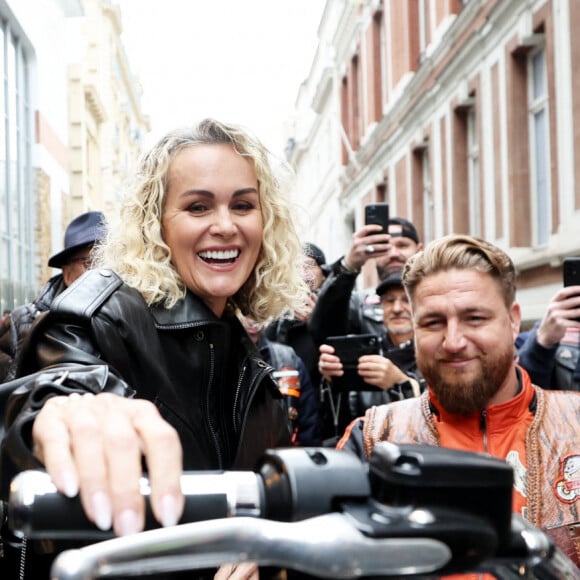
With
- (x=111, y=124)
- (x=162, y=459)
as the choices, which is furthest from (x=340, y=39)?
(x=162, y=459)

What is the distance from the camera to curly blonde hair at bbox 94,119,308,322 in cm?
202

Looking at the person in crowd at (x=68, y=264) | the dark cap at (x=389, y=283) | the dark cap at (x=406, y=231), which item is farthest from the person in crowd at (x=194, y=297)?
the dark cap at (x=406, y=231)

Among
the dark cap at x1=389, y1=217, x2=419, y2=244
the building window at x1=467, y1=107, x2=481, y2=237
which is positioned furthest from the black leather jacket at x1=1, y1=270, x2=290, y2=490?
the building window at x1=467, y1=107, x2=481, y2=237

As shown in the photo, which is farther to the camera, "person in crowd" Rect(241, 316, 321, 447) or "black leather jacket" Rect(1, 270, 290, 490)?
"person in crowd" Rect(241, 316, 321, 447)

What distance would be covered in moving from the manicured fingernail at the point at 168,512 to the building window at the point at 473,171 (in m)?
13.8

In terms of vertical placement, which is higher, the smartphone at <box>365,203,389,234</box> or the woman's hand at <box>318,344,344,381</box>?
the smartphone at <box>365,203,389,234</box>

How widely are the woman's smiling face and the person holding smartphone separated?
1.89m

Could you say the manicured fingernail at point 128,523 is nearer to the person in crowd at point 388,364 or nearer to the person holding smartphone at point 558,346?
the person holding smartphone at point 558,346

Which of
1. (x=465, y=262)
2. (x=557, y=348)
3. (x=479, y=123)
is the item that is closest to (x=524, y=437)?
(x=465, y=262)

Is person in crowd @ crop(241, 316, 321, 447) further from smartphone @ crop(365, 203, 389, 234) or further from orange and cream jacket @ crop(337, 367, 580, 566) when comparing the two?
orange and cream jacket @ crop(337, 367, 580, 566)

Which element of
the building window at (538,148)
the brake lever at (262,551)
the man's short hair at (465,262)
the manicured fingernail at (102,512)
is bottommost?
the brake lever at (262,551)

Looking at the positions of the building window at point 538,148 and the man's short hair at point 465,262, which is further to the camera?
the building window at point 538,148

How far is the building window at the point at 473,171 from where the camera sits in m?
14.4

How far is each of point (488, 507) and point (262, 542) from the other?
0.20m
